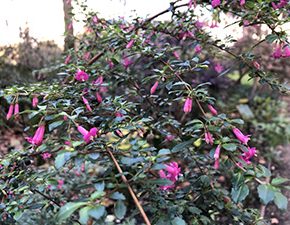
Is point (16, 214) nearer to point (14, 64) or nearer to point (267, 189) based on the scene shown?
point (267, 189)

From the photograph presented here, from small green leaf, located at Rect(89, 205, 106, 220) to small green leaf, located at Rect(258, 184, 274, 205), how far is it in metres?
0.30

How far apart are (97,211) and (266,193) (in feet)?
1.04

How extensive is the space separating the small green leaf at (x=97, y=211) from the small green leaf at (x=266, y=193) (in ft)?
0.97

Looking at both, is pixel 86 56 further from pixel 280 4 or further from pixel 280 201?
pixel 280 201

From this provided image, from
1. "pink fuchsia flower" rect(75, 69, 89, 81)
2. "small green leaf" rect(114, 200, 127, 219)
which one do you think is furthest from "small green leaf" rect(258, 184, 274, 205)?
"pink fuchsia flower" rect(75, 69, 89, 81)

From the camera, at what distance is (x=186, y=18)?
1538 millimetres

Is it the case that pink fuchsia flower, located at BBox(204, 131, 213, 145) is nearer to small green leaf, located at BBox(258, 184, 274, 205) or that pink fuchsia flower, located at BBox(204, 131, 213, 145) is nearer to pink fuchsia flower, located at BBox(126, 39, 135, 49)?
small green leaf, located at BBox(258, 184, 274, 205)

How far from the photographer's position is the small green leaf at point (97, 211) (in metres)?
0.60

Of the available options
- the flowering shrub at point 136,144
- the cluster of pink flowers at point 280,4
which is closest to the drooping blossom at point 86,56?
the flowering shrub at point 136,144

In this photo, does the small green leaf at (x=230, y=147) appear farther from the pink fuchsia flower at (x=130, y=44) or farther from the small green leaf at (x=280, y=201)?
the pink fuchsia flower at (x=130, y=44)

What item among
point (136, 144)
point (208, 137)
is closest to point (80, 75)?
point (136, 144)

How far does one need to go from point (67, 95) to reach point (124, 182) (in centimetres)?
45

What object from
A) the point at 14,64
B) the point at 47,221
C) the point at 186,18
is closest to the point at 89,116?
the point at 186,18

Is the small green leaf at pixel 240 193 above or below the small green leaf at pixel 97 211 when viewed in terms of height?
below
